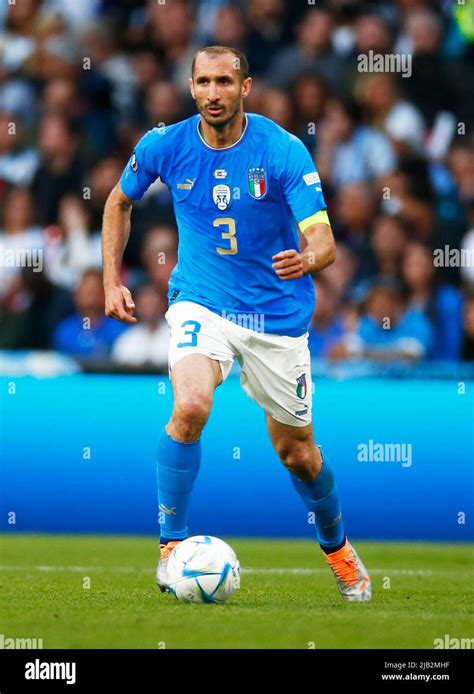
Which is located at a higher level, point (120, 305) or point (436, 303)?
point (436, 303)

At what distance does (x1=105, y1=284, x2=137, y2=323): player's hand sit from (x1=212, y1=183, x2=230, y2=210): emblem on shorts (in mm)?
605

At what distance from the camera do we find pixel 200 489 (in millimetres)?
9477

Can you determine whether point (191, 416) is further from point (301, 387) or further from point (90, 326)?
point (90, 326)

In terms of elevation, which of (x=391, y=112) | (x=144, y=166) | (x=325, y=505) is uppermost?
(x=391, y=112)

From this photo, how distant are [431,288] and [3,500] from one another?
11.3 feet

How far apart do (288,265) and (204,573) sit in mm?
1386

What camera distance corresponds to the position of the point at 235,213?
21.1ft

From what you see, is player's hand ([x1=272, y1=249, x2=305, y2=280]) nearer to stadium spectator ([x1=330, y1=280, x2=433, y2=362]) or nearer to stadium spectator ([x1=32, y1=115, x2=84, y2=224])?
stadium spectator ([x1=330, y1=280, x2=433, y2=362])

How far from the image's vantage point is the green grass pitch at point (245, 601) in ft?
16.6


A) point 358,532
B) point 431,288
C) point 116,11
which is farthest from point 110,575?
point 116,11

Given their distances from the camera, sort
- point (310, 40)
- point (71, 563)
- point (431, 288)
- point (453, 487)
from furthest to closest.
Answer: point (310, 40), point (431, 288), point (453, 487), point (71, 563)

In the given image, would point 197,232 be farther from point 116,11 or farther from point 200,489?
point 116,11

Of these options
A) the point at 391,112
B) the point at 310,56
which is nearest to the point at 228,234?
the point at 391,112

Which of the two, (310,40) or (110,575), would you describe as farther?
(310,40)
